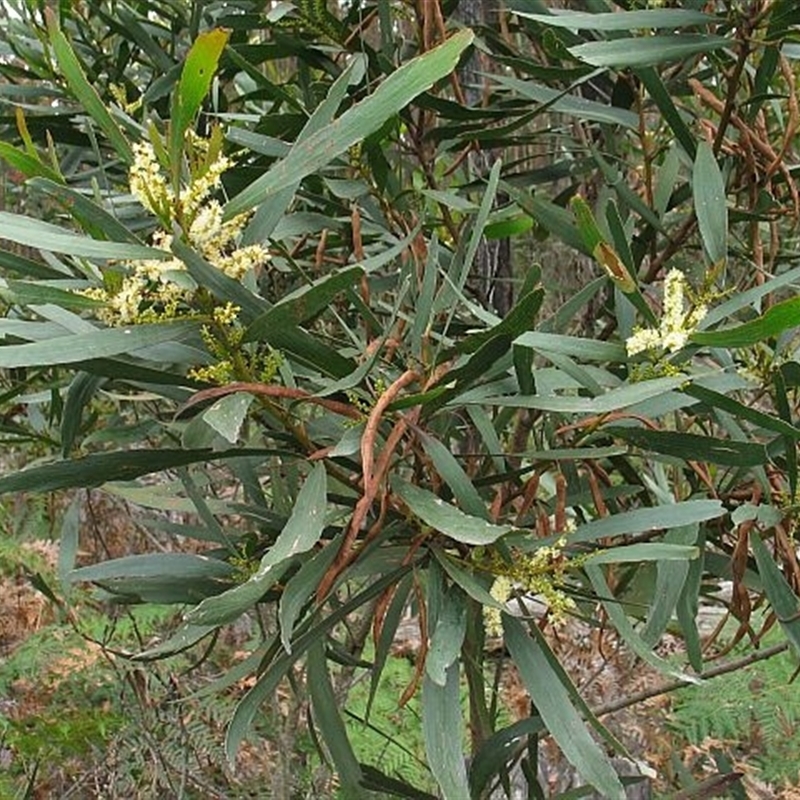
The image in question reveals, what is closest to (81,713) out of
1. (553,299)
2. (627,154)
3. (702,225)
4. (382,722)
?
(382,722)

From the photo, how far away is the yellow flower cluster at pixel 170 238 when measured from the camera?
1.60 feet

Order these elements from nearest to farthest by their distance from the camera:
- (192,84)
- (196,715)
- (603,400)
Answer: (192,84) < (603,400) < (196,715)

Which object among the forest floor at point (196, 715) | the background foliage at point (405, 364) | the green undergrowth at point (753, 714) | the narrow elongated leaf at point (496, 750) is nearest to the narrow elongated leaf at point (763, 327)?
the background foliage at point (405, 364)

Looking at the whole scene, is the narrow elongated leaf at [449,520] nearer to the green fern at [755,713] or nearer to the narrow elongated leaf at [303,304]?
the narrow elongated leaf at [303,304]

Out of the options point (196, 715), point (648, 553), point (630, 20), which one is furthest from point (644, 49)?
point (196, 715)

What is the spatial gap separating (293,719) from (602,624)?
679mm

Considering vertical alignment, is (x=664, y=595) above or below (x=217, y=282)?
below

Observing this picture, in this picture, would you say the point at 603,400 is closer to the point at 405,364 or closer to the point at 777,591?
the point at 405,364

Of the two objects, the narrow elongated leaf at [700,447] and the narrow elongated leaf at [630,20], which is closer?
the narrow elongated leaf at [700,447]

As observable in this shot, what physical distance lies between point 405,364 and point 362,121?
8.9 inches

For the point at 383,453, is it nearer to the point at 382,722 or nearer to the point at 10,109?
the point at 10,109

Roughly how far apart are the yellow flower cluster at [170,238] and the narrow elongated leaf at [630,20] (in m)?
0.31

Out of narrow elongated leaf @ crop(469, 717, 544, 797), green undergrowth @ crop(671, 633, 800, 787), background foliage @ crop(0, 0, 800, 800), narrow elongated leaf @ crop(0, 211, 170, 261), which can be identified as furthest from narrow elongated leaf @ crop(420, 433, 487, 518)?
green undergrowth @ crop(671, 633, 800, 787)

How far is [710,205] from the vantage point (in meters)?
0.71
